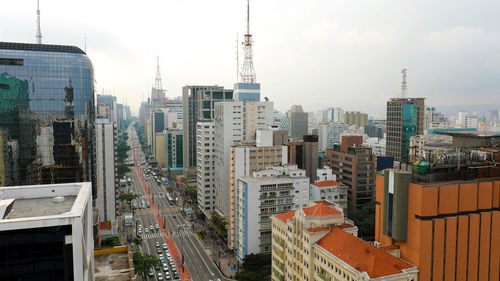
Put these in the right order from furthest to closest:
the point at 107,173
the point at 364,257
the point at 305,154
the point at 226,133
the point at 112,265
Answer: the point at 305,154 < the point at 226,133 < the point at 107,173 < the point at 364,257 < the point at 112,265

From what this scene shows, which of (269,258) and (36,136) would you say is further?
(269,258)

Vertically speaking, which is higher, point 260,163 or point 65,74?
point 65,74

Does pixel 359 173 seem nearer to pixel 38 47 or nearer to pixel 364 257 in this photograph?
pixel 364 257

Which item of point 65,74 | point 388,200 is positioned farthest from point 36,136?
point 388,200

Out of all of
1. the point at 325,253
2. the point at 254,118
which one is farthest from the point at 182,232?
the point at 325,253

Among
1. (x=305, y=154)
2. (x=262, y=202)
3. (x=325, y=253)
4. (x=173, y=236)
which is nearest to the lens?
(x=325, y=253)

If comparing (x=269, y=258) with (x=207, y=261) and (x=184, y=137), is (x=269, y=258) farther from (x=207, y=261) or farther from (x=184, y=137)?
(x=184, y=137)

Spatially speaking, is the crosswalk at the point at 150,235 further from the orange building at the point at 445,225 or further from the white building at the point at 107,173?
the orange building at the point at 445,225
